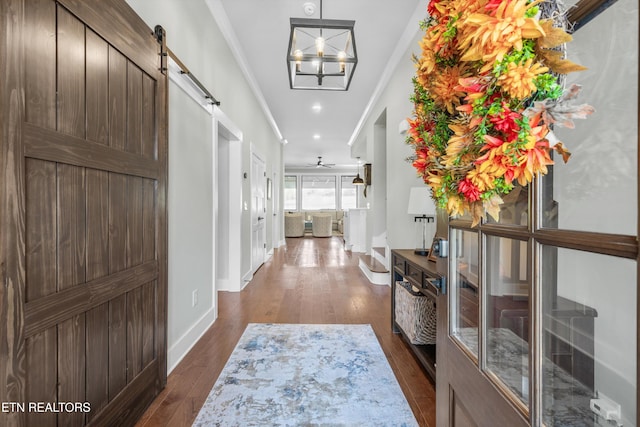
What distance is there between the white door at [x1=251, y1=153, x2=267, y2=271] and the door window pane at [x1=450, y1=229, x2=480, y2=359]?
394 centimetres

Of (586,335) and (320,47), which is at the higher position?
(320,47)

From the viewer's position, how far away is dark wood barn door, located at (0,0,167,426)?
0.92 metres

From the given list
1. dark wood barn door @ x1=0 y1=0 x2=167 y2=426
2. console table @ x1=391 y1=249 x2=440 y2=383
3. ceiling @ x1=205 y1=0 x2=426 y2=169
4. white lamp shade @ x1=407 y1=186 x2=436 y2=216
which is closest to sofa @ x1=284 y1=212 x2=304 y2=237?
ceiling @ x1=205 y1=0 x2=426 y2=169

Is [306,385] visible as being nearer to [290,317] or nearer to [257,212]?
[290,317]

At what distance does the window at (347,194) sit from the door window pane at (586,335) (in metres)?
12.4

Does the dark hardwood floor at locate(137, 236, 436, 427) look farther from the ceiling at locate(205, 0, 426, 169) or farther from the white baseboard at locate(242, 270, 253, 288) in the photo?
the ceiling at locate(205, 0, 426, 169)

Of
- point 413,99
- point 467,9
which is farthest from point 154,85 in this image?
point 467,9

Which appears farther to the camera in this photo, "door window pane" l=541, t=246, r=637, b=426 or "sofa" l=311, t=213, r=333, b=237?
"sofa" l=311, t=213, r=333, b=237

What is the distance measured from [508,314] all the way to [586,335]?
0.20 meters

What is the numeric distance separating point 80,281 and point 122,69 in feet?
3.19

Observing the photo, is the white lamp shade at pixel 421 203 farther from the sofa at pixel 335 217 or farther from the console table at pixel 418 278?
the sofa at pixel 335 217

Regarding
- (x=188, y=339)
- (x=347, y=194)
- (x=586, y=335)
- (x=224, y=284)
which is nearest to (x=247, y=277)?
(x=224, y=284)

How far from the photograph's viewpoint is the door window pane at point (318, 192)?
12.9 m

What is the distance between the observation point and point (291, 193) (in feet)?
42.1
